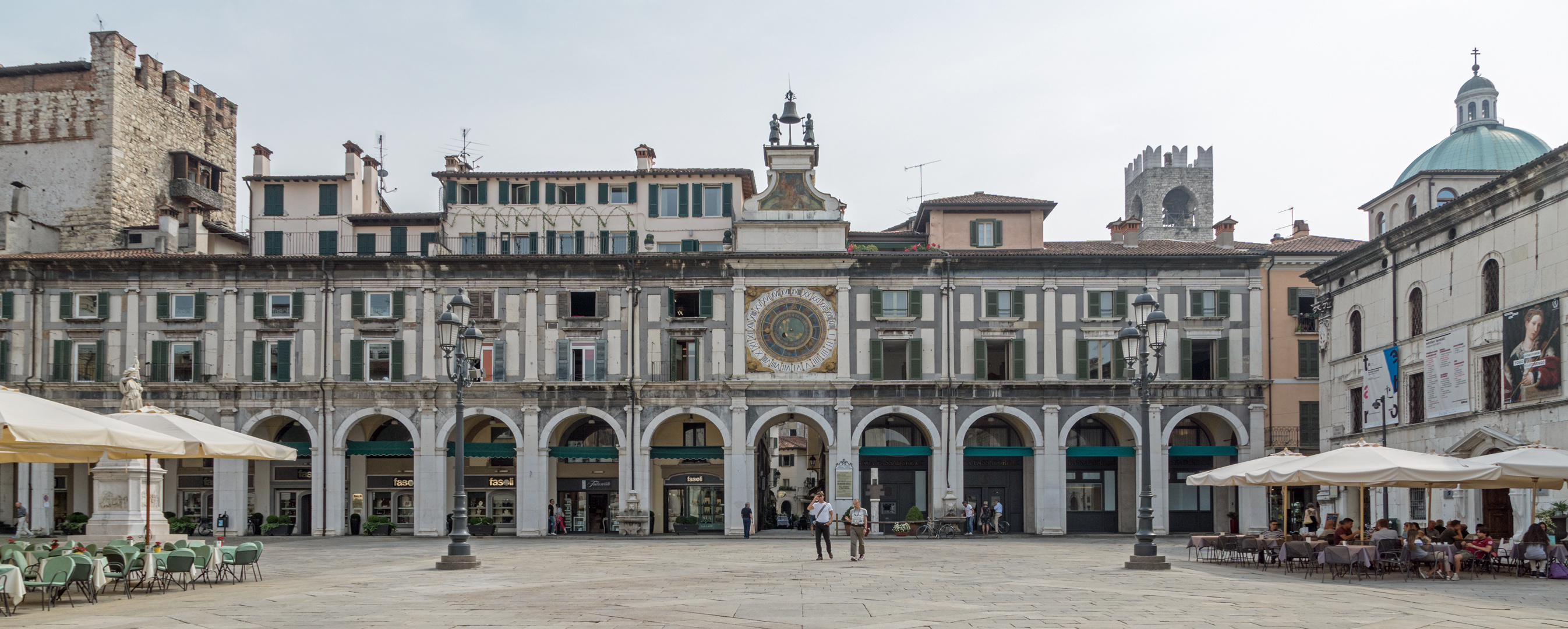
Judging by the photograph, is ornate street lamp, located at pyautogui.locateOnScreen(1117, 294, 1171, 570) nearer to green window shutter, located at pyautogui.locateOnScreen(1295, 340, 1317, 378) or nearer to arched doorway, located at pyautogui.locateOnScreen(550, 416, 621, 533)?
green window shutter, located at pyautogui.locateOnScreen(1295, 340, 1317, 378)

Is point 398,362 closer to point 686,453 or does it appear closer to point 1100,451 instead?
point 686,453

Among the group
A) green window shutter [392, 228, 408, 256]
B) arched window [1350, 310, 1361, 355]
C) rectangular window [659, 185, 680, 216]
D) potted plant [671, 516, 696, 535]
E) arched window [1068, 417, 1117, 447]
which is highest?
rectangular window [659, 185, 680, 216]

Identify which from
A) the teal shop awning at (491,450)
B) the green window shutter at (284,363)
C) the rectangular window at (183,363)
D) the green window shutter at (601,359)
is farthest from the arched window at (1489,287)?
the rectangular window at (183,363)

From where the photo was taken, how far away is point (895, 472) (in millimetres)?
50000

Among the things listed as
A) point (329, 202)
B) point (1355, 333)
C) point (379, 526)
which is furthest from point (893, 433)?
point (329, 202)

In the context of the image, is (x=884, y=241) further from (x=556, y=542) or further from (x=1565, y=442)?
(x=1565, y=442)

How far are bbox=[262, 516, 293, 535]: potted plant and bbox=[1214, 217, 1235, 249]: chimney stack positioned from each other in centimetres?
3669

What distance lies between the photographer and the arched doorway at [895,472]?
163 ft

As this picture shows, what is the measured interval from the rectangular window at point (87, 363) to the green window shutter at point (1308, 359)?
4403 cm

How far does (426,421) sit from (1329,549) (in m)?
32.8

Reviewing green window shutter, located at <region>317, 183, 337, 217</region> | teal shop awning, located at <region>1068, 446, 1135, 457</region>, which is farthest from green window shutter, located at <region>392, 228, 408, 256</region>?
teal shop awning, located at <region>1068, 446, 1135, 457</region>

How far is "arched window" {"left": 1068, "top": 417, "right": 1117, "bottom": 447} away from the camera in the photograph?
50.2 m

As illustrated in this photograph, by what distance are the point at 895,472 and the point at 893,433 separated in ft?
5.32

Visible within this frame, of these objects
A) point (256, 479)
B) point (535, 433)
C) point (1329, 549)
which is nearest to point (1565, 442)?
point (1329, 549)
